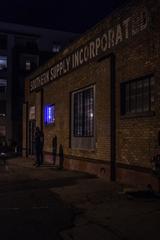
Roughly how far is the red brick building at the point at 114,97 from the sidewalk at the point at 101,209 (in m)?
1.10

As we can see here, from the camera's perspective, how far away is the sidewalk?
25.0 feet

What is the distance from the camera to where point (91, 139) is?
17047mm

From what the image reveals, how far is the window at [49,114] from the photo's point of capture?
2286 cm

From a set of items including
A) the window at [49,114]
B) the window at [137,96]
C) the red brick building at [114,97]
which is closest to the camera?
the red brick building at [114,97]

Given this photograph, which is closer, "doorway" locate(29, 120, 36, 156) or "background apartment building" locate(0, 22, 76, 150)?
"doorway" locate(29, 120, 36, 156)

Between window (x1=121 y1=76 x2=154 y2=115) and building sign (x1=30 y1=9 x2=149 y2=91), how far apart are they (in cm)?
156

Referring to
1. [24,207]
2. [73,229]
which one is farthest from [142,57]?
[73,229]

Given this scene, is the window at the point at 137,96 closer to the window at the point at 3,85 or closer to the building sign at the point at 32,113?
the building sign at the point at 32,113

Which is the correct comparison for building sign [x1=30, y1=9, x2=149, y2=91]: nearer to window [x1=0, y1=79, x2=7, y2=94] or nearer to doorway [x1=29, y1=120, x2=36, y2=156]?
doorway [x1=29, y1=120, x2=36, y2=156]

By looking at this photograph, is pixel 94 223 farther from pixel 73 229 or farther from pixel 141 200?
pixel 141 200

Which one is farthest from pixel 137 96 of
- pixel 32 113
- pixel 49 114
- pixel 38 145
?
pixel 32 113

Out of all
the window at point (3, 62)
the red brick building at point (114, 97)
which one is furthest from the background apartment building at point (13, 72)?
the red brick building at point (114, 97)

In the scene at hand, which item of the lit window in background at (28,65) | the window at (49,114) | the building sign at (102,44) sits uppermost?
the lit window in background at (28,65)

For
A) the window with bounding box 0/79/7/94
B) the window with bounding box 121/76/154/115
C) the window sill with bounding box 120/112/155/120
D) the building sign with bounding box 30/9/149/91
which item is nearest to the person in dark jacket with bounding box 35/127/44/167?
the building sign with bounding box 30/9/149/91
